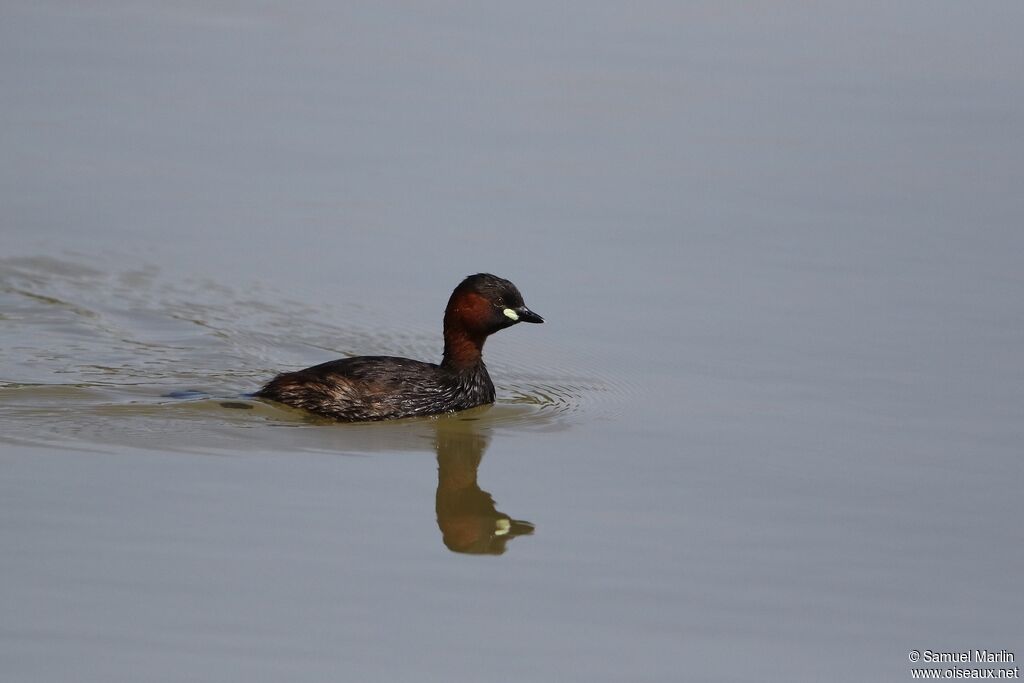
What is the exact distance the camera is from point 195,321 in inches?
490

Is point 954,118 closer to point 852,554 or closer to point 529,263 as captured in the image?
point 529,263

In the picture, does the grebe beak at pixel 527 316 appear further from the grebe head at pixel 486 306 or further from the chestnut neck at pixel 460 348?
the chestnut neck at pixel 460 348

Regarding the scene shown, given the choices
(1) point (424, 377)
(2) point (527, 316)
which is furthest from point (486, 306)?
(1) point (424, 377)

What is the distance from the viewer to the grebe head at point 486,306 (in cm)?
1111

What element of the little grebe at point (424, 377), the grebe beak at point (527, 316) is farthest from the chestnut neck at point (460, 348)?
the grebe beak at point (527, 316)

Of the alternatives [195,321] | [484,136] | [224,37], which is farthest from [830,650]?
[224,37]

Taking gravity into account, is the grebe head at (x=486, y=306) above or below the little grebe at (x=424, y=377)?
above

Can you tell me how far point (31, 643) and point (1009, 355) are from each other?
6.71m

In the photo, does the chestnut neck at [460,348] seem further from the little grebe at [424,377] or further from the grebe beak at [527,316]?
the grebe beak at [527,316]

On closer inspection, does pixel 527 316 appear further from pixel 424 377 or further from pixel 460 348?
pixel 424 377

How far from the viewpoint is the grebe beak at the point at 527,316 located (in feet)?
36.4

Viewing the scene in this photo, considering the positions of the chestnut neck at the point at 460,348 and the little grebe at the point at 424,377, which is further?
the chestnut neck at the point at 460,348

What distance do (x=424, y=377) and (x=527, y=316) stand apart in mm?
753

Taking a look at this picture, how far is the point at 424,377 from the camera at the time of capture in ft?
36.3
